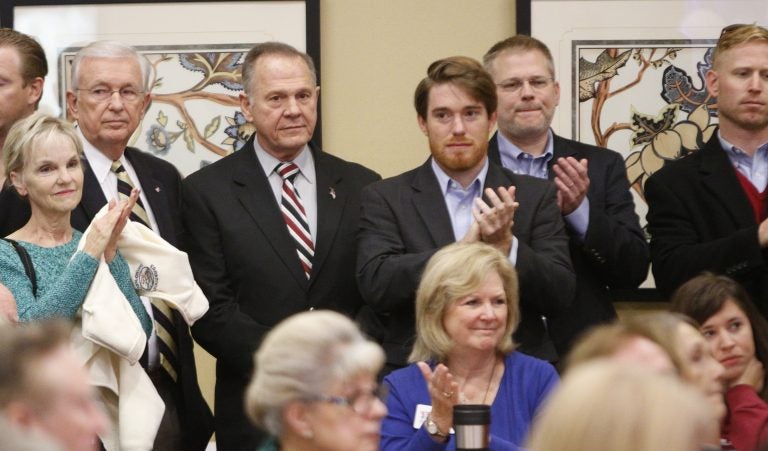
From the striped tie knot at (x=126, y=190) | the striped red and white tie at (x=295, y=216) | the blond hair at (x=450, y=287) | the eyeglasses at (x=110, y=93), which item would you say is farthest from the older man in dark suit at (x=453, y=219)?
the eyeglasses at (x=110, y=93)

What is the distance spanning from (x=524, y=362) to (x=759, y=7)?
2.19m

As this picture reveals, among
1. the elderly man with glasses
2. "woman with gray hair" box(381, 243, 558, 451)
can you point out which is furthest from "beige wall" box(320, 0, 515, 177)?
"woman with gray hair" box(381, 243, 558, 451)

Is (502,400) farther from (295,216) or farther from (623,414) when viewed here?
(623,414)

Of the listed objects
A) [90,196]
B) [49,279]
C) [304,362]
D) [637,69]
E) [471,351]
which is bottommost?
[471,351]

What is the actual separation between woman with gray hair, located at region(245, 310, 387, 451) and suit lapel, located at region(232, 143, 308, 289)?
1664mm

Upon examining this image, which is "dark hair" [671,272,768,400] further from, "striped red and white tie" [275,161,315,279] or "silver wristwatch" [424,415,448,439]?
"striped red and white tie" [275,161,315,279]

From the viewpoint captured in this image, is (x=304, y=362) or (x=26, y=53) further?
(x=26, y=53)

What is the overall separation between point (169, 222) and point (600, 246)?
154cm

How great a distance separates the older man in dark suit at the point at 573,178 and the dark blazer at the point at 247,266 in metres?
0.71

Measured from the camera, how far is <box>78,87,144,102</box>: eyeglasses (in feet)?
15.7

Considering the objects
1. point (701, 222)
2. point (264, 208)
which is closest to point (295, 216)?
point (264, 208)

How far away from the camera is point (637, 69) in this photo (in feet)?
18.5

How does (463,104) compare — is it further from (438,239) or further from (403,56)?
(403,56)

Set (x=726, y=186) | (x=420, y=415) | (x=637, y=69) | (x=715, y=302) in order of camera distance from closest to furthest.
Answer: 1. (x=420, y=415)
2. (x=715, y=302)
3. (x=726, y=186)
4. (x=637, y=69)
